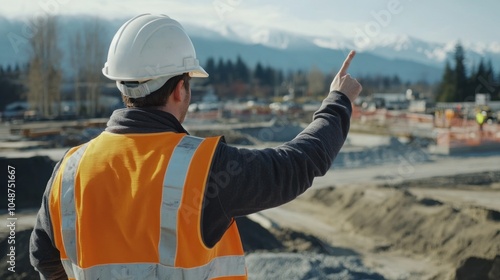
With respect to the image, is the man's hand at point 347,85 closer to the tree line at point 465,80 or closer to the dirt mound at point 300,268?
the dirt mound at point 300,268

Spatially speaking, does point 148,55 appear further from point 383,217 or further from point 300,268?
point 383,217

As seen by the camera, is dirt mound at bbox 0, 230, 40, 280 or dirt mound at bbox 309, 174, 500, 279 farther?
dirt mound at bbox 309, 174, 500, 279

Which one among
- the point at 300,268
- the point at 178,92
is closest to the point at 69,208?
the point at 178,92

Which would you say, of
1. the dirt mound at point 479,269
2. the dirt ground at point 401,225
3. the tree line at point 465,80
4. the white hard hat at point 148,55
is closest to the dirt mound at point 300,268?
the dirt ground at point 401,225

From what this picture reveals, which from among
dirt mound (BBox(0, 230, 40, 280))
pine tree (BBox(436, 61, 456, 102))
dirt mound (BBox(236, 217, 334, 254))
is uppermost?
pine tree (BBox(436, 61, 456, 102))

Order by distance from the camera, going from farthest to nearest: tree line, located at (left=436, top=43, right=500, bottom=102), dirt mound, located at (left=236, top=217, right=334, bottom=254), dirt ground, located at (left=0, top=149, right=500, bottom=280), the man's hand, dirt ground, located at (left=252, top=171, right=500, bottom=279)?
tree line, located at (left=436, top=43, right=500, bottom=102)
dirt mound, located at (left=236, top=217, right=334, bottom=254)
dirt ground, located at (left=252, top=171, right=500, bottom=279)
dirt ground, located at (left=0, top=149, right=500, bottom=280)
the man's hand

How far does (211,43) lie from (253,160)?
533 ft

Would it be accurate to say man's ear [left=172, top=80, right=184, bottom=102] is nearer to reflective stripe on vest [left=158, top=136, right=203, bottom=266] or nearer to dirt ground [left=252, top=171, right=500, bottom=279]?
reflective stripe on vest [left=158, top=136, right=203, bottom=266]

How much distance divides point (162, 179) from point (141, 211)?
0.11m

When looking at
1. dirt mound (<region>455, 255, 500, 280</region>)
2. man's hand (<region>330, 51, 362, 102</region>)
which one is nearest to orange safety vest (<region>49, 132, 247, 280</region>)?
man's hand (<region>330, 51, 362, 102</region>)

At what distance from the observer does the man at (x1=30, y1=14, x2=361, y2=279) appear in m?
1.49

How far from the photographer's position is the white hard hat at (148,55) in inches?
65.1

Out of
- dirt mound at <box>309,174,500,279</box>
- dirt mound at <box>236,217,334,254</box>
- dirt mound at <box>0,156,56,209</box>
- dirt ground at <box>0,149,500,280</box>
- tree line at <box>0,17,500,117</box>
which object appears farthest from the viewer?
tree line at <box>0,17,500,117</box>

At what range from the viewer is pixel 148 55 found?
5.52 feet
